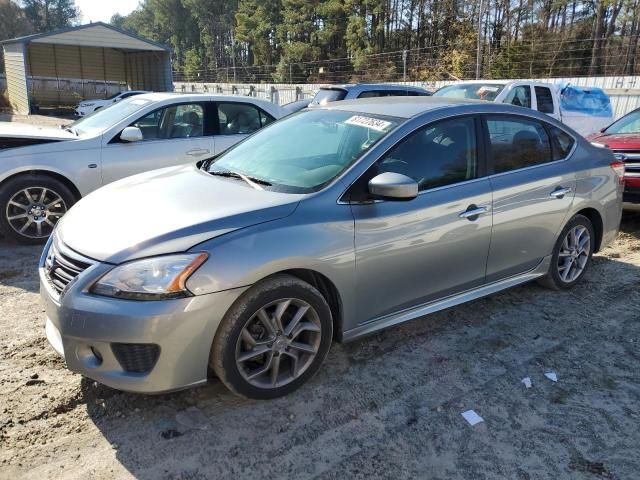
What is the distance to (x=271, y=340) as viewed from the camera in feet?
9.60

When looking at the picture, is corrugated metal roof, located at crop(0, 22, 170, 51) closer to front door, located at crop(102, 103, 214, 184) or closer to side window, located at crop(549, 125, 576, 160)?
front door, located at crop(102, 103, 214, 184)

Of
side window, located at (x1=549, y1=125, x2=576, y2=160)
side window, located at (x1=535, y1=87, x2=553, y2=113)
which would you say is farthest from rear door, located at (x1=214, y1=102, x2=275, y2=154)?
side window, located at (x1=535, y1=87, x2=553, y2=113)

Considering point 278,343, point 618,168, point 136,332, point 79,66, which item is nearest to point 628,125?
point 618,168

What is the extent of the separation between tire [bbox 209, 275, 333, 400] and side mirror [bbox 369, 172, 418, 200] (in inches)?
27.2

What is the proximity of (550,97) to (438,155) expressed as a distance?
363 inches

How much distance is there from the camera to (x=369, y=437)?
9.00 feet

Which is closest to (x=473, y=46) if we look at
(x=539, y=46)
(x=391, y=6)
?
(x=539, y=46)

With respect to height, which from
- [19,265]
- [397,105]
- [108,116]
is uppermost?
[397,105]

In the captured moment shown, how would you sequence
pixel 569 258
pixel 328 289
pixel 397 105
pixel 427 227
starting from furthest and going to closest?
1. pixel 569 258
2. pixel 397 105
3. pixel 427 227
4. pixel 328 289

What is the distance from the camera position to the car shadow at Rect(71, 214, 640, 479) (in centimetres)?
260

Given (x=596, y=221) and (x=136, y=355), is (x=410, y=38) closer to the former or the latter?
(x=596, y=221)

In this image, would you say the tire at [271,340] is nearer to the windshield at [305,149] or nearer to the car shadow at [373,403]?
the car shadow at [373,403]

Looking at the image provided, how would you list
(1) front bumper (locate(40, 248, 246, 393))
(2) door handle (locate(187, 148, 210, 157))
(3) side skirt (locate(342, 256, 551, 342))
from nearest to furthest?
(1) front bumper (locate(40, 248, 246, 393)) < (3) side skirt (locate(342, 256, 551, 342)) < (2) door handle (locate(187, 148, 210, 157))

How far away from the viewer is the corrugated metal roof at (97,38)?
2312 centimetres
